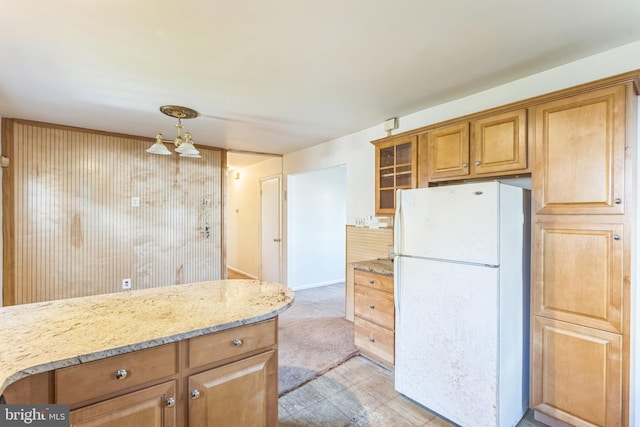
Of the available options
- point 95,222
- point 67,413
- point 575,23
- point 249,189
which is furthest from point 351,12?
point 249,189

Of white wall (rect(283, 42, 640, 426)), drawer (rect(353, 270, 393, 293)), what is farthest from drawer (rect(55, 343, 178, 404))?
white wall (rect(283, 42, 640, 426))

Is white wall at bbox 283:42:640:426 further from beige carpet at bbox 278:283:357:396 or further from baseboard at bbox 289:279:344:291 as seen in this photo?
Answer: baseboard at bbox 289:279:344:291

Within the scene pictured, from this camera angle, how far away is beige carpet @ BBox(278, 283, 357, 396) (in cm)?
248

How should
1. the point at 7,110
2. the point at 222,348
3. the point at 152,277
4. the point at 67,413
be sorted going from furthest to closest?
the point at 152,277
the point at 7,110
the point at 222,348
the point at 67,413

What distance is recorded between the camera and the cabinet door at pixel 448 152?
225 cm

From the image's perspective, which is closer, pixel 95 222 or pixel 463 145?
pixel 463 145

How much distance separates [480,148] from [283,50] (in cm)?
153

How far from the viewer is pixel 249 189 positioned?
617 centimetres

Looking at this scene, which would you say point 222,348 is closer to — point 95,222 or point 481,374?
point 481,374

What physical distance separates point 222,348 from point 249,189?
5.06 meters

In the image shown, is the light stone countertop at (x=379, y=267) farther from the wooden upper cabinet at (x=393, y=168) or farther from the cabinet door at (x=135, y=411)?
the cabinet door at (x=135, y=411)

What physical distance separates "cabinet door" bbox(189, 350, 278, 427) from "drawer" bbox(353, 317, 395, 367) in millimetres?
1241

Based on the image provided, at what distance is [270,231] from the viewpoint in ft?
17.8

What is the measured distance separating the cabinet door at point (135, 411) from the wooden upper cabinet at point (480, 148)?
7.36 ft
